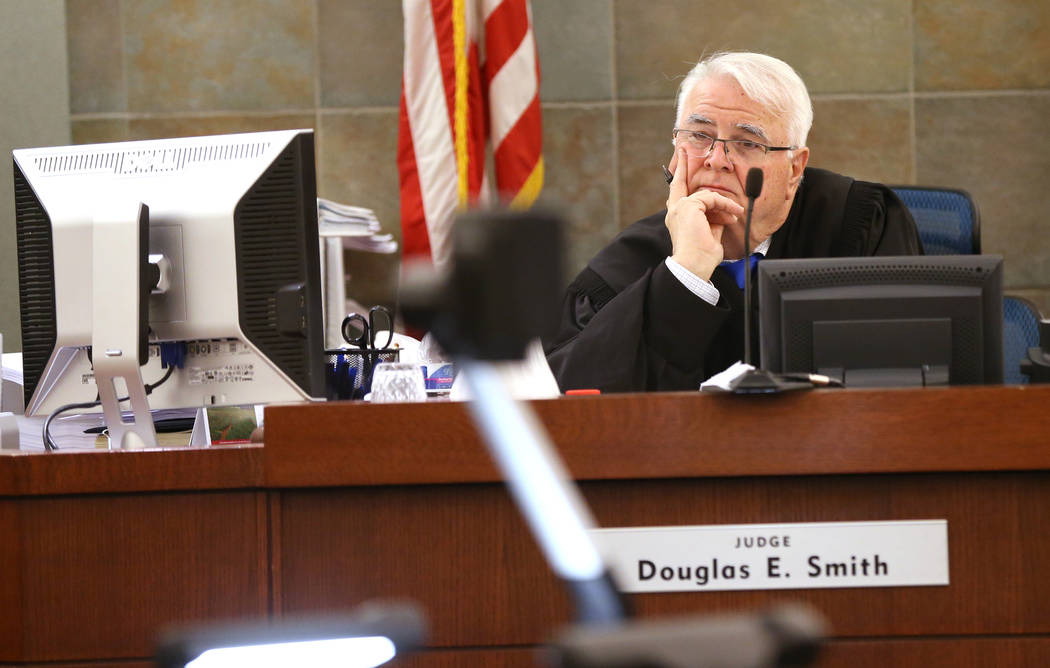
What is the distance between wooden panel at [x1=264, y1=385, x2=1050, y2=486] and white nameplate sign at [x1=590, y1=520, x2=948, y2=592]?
0.20 ft

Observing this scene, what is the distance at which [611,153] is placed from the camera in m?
3.34

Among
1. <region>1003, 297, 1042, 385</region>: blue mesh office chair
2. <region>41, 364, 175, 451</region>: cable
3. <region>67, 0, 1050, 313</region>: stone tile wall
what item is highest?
<region>67, 0, 1050, 313</region>: stone tile wall

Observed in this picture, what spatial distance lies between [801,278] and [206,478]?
2.45 feet

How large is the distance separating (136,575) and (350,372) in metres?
0.51

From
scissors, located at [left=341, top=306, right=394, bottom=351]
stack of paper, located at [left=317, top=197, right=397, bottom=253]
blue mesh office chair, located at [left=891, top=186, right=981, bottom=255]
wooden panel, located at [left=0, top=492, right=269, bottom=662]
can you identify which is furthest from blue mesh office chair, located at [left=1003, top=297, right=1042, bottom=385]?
stack of paper, located at [left=317, top=197, right=397, bottom=253]

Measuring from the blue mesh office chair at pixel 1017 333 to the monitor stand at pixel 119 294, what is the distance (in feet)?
4.75

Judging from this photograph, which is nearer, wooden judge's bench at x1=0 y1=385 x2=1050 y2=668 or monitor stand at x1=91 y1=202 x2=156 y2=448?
wooden judge's bench at x1=0 y1=385 x2=1050 y2=668

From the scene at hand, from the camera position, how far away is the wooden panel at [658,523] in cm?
127

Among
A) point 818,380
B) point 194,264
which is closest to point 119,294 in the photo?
point 194,264

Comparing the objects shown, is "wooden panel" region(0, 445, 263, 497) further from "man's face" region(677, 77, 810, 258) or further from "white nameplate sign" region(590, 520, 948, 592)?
"man's face" region(677, 77, 810, 258)

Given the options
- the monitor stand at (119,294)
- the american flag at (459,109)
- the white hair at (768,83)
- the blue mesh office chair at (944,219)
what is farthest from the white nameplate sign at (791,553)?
the american flag at (459,109)

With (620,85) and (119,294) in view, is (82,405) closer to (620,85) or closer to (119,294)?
(119,294)

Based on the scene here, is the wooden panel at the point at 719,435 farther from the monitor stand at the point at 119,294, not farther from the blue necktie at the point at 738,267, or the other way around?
→ the blue necktie at the point at 738,267

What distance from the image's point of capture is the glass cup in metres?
1.43
